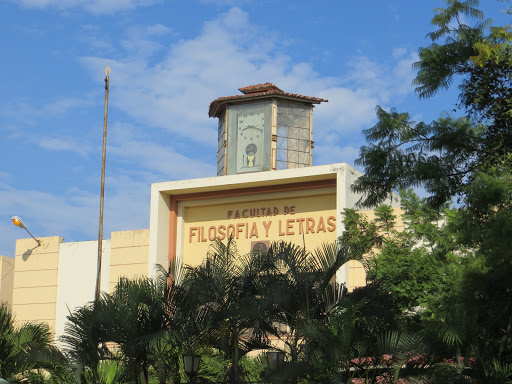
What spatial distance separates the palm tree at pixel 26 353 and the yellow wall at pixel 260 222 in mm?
9451

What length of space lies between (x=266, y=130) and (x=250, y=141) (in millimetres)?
711

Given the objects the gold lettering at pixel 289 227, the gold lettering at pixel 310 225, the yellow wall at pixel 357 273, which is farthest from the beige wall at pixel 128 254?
the yellow wall at pixel 357 273

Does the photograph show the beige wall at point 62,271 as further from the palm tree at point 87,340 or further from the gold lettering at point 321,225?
the palm tree at point 87,340

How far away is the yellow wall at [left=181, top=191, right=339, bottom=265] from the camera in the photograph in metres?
24.8

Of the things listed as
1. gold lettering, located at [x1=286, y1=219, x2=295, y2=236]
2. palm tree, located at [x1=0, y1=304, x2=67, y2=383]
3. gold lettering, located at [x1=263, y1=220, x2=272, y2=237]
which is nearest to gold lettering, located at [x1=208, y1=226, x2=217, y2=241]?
gold lettering, located at [x1=263, y1=220, x2=272, y2=237]

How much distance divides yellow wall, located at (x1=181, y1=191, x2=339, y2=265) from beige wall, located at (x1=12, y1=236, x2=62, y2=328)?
16.0 ft

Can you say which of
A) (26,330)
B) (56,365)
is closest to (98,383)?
(56,365)

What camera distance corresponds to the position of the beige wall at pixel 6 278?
29.1m

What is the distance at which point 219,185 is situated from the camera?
25.6 m

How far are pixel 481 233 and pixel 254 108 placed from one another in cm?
1620

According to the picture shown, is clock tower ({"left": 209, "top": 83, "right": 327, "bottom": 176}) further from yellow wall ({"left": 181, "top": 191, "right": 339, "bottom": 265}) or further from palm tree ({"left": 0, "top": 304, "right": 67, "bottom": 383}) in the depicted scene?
palm tree ({"left": 0, "top": 304, "right": 67, "bottom": 383})

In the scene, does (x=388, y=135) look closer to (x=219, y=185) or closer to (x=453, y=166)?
(x=453, y=166)

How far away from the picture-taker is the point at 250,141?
88.1ft

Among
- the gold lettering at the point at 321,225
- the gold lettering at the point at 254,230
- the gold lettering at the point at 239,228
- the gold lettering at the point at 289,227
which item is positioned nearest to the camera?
the gold lettering at the point at 321,225
